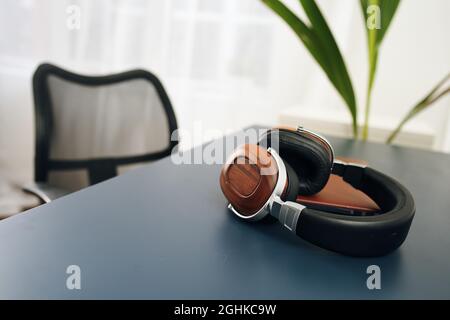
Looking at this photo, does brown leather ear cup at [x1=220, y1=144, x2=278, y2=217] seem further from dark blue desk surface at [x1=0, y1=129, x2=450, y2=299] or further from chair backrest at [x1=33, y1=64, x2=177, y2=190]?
chair backrest at [x1=33, y1=64, x2=177, y2=190]

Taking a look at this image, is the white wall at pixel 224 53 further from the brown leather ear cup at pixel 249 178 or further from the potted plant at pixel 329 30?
the brown leather ear cup at pixel 249 178

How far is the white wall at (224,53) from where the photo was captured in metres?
1.61

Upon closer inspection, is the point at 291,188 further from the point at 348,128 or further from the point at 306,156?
the point at 348,128

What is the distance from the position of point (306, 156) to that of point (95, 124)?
Result: 0.78 meters

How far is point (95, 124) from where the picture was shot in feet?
3.65

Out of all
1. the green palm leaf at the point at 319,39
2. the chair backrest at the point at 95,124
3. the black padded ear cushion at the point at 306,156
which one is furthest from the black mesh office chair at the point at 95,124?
the black padded ear cushion at the point at 306,156

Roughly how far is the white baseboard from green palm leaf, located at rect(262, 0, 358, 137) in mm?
259

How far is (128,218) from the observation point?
48 cm

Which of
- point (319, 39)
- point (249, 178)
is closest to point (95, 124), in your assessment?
point (319, 39)

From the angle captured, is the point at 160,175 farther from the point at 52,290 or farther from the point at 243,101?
the point at 243,101

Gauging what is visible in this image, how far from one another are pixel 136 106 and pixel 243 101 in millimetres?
701

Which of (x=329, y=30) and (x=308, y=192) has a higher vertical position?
(x=329, y=30)

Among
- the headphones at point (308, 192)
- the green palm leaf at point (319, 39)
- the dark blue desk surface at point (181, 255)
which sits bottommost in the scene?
the dark blue desk surface at point (181, 255)

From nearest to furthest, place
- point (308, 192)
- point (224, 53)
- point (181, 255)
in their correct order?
point (181, 255) < point (308, 192) < point (224, 53)
